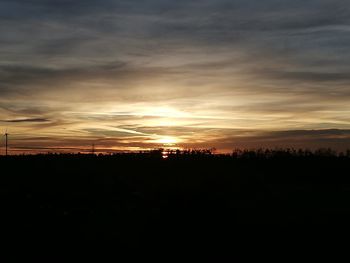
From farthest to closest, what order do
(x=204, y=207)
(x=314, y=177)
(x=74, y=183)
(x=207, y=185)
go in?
1. (x=314, y=177)
2. (x=74, y=183)
3. (x=207, y=185)
4. (x=204, y=207)

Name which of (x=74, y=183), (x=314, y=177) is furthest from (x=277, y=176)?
(x=74, y=183)

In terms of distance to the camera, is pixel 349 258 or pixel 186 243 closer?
pixel 349 258

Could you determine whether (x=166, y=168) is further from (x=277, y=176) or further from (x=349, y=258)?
(x=349, y=258)

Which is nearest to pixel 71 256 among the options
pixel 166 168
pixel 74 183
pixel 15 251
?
pixel 15 251

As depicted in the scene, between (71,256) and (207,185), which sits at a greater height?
(207,185)

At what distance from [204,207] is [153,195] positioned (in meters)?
7.66

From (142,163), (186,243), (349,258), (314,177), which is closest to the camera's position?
(349,258)

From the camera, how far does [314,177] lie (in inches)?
1801

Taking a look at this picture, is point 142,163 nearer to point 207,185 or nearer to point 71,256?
point 207,185

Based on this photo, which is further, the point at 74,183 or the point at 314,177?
the point at 314,177

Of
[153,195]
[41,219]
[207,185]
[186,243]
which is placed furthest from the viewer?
[153,195]

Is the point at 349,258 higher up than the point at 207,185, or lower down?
lower down

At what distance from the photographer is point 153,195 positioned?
2717cm

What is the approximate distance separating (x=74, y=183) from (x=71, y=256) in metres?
Result: 19.5
